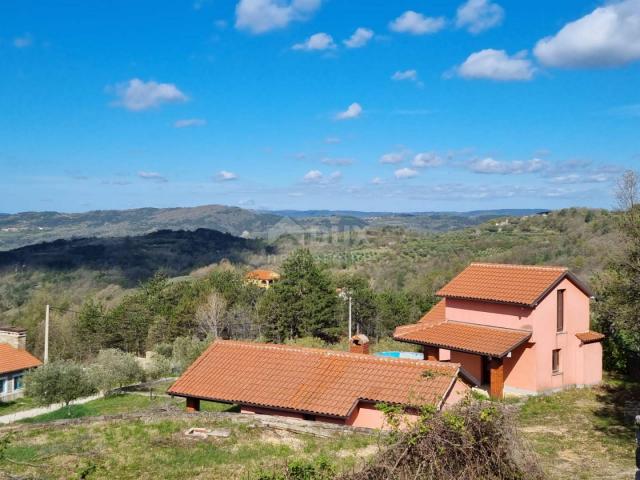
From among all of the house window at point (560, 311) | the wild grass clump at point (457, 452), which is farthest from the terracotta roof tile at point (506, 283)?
the wild grass clump at point (457, 452)

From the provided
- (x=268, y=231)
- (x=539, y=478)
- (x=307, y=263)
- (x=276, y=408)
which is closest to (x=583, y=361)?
(x=276, y=408)

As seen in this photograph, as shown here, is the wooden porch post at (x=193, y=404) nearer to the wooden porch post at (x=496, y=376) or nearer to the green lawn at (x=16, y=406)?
the wooden porch post at (x=496, y=376)

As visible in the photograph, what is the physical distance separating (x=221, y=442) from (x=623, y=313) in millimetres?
13898

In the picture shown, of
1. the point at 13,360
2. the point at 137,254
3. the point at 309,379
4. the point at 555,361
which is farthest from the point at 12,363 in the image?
the point at 137,254

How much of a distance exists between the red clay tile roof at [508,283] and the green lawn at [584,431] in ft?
12.8

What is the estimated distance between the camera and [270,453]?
13273mm

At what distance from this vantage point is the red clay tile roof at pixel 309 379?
51.0ft

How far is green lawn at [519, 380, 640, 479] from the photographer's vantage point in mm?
12405

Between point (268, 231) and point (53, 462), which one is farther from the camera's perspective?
point (268, 231)

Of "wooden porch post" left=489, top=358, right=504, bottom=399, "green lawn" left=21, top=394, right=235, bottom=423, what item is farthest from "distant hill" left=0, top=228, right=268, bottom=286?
"wooden porch post" left=489, top=358, right=504, bottom=399

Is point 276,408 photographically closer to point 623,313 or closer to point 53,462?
point 53,462

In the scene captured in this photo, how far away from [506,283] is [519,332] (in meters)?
2.30

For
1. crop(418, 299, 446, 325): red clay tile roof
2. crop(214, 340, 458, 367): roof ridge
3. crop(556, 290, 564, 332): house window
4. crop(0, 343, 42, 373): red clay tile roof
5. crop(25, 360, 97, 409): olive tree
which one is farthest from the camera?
crop(0, 343, 42, 373): red clay tile roof

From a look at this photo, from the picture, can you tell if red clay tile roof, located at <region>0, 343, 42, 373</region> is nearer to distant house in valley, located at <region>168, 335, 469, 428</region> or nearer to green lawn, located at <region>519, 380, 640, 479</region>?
distant house in valley, located at <region>168, 335, 469, 428</region>
